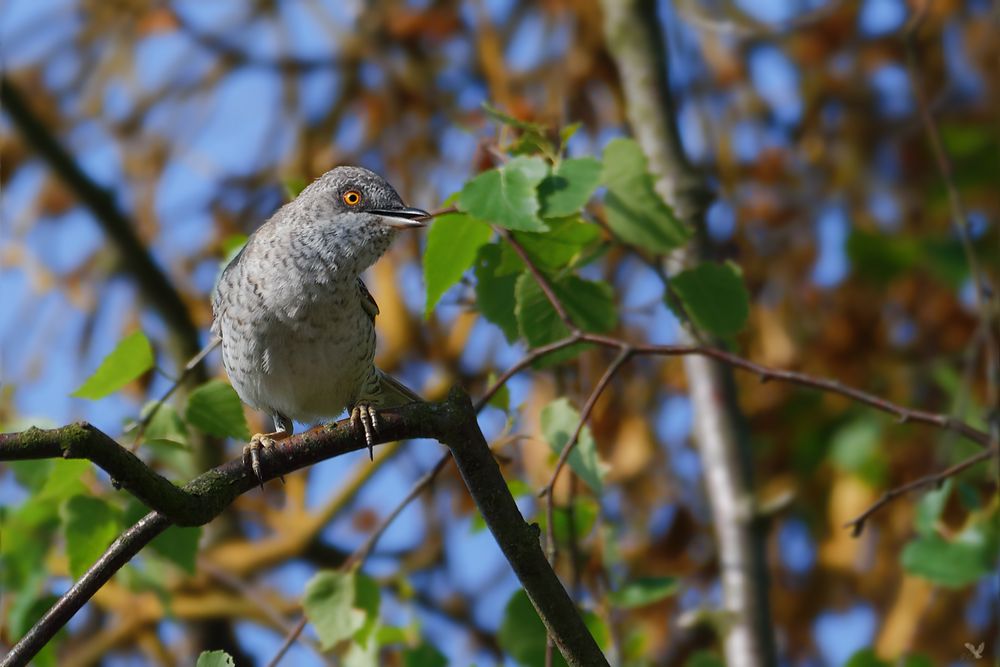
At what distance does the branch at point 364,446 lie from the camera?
1.92 m

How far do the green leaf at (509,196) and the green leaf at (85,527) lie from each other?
1.09m

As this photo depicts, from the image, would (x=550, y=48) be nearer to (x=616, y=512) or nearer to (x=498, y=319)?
(x=616, y=512)

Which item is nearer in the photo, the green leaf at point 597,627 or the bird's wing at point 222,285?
the green leaf at point 597,627

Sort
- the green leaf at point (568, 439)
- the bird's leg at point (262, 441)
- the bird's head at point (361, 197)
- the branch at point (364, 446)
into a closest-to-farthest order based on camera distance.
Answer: the branch at point (364, 446)
the bird's leg at point (262, 441)
the green leaf at point (568, 439)
the bird's head at point (361, 197)

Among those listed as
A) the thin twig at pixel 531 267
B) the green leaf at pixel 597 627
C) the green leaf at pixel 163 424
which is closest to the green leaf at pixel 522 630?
the green leaf at pixel 597 627

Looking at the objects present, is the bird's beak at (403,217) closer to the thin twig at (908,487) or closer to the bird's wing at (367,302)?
the bird's wing at (367,302)

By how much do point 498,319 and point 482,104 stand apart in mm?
479

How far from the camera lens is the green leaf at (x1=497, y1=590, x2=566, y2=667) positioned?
2.88 meters

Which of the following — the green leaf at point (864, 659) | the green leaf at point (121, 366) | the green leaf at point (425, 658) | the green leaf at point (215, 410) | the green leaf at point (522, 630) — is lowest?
the green leaf at point (864, 659)

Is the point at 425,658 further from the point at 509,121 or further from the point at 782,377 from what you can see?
the point at 509,121

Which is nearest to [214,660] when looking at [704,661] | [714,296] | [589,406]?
[589,406]

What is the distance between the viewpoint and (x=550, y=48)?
214 inches

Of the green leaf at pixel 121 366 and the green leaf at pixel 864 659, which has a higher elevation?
the green leaf at pixel 121 366

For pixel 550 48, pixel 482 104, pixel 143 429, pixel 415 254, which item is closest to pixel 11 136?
pixel 415 254
